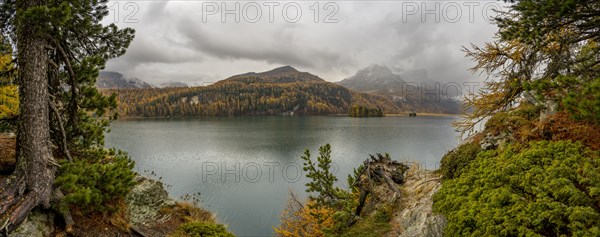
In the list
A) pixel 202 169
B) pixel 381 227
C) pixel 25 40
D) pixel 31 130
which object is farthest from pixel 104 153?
pixel 202 169

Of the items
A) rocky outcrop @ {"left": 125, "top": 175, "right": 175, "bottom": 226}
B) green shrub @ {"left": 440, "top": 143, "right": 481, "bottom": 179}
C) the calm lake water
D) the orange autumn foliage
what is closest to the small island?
the calm lake water

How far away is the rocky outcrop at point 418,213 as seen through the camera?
6.06 meters

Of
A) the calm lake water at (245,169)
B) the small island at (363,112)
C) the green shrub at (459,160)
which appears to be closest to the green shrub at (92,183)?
the green shrub at (459,160)

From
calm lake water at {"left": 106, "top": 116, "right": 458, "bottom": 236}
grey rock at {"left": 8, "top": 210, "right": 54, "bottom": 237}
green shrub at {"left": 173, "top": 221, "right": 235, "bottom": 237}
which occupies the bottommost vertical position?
calm lake water at {"left": 106, "top": 116, "right": 458, "bottom": 236}

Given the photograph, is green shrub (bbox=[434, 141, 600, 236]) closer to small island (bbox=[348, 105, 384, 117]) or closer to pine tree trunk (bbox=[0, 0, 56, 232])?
pine tree trunk (bbox=[0, 0, 56, 232])

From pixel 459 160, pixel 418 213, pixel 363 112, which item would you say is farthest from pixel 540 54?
pixel 363 112

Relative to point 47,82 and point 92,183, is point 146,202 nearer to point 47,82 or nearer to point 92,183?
point 92,183

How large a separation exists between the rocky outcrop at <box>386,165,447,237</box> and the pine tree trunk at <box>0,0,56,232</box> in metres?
8.96

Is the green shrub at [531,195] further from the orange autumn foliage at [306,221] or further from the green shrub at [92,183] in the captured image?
the green shrub at [92,183]

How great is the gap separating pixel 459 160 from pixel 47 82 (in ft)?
36.7

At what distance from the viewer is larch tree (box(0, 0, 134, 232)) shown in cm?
639

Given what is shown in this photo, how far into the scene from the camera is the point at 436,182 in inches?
353

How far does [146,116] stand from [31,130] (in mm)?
191534

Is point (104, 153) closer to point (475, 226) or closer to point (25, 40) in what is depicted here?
point (25, 40)
